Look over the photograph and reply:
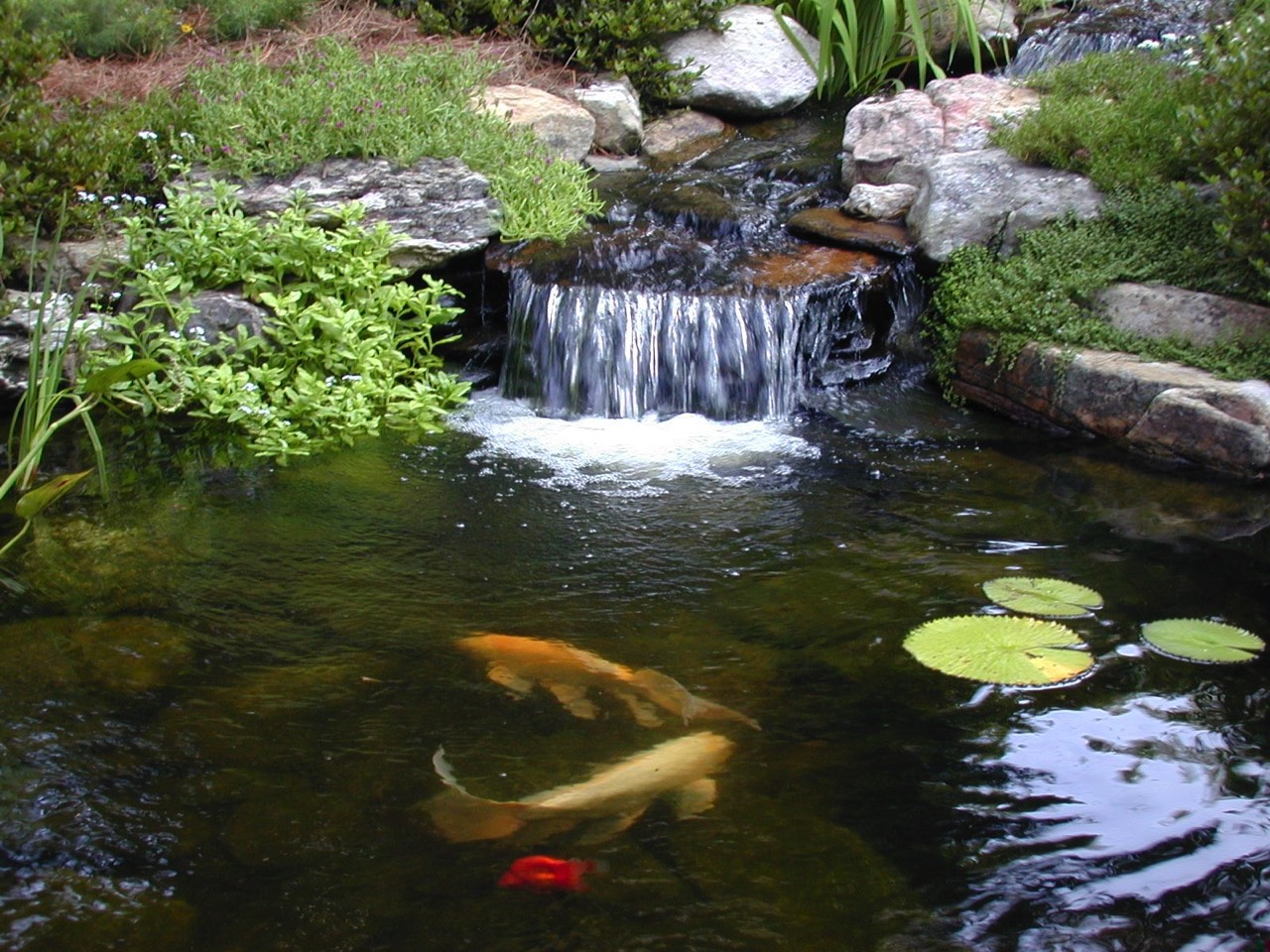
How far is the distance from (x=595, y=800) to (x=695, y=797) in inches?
11.0

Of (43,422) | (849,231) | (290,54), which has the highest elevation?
(290,54)

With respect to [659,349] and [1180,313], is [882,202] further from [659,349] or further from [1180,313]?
[1180,313]

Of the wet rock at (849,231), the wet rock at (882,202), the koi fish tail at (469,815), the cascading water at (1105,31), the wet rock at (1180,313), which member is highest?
the cascading water at (1105,31)

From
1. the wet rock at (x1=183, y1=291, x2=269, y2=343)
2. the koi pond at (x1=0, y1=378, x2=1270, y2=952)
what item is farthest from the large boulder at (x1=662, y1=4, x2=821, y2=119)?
the koi pond at (x1=0, y1=378, x2=1270, y2=952)

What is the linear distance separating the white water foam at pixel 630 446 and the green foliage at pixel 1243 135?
2.63 meters

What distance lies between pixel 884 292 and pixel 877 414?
1074mm

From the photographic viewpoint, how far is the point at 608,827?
→ 3.00m

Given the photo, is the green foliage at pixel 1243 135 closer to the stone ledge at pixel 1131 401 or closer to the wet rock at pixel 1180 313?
the wet rock at pixel 1180 313

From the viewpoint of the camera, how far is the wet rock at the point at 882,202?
7.97 meters

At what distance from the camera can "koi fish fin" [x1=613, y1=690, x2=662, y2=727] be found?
3.50 m

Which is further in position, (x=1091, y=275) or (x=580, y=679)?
(x=1091, y=275)

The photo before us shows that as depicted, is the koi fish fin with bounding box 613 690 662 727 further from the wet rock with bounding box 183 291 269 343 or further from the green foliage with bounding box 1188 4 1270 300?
the green foliage with bounding box 1188 4 1270 300

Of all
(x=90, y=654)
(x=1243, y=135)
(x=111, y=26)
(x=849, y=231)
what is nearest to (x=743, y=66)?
(x=849, y=231)

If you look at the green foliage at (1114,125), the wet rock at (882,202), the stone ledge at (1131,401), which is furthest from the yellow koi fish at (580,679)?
the wet rock at (882,202)
